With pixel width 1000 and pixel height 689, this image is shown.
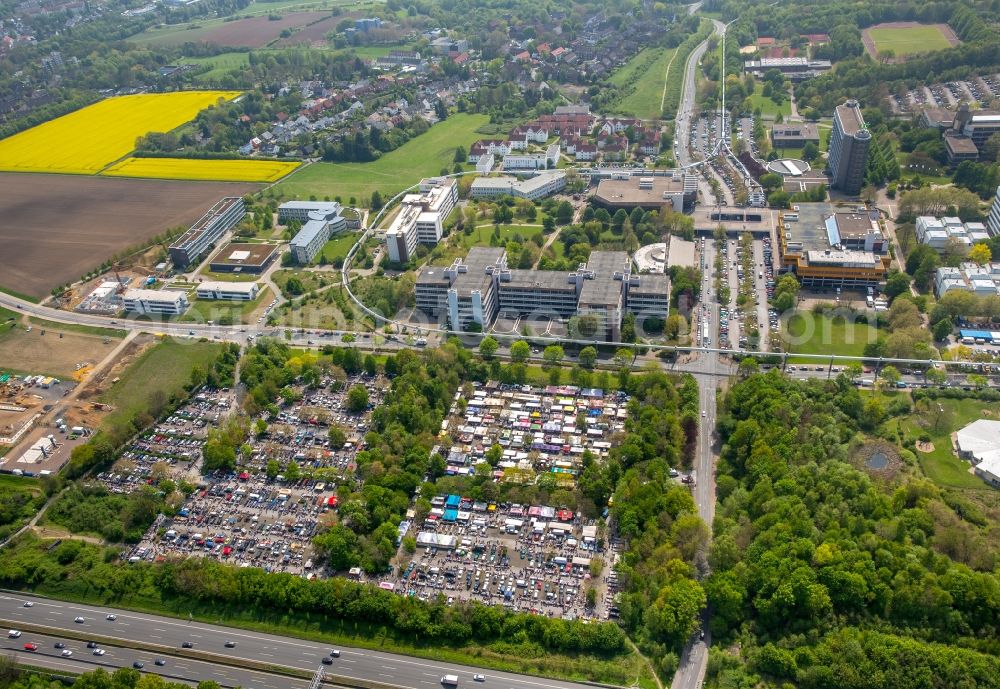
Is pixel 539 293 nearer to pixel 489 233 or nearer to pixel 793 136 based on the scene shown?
pixel 489 233

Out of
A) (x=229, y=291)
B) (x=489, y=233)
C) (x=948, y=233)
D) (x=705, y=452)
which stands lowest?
(x=705, y=452)

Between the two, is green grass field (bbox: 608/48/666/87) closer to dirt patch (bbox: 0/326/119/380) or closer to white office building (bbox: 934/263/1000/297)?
white office building (bbox: 934/263/1000/297)

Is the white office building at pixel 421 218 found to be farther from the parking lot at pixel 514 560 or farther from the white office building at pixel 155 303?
the parking lot at pixel 514 560

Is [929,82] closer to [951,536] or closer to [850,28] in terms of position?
[850,28]

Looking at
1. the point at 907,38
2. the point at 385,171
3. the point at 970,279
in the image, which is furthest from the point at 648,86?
the point at 970,279

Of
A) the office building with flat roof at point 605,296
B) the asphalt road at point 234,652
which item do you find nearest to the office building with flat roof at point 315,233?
the office building with flat roof at point 605,296

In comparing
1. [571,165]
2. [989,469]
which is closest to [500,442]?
[989,469]
